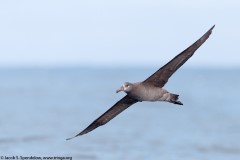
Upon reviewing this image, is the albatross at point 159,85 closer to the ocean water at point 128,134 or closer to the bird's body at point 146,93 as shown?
the bird's body at point 146,93

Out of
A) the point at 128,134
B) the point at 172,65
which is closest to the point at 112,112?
the point at 172,65

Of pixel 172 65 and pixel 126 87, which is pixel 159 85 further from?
pixel 126 87

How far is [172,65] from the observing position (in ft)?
55.1

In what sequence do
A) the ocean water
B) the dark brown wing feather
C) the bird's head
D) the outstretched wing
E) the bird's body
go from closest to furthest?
the bird's head, the bird's body, the dark brown wing feather, the outstretched wing, the ocean water

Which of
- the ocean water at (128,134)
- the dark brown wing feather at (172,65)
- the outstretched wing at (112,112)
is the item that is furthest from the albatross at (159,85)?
the ocean water at (128,134)

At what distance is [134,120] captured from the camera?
44.1 m

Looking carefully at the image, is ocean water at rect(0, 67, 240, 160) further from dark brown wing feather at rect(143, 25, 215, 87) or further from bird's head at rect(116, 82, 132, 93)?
bird's head at rect(116, 82, 132, 93)

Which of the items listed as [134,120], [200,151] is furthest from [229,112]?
[200,151]

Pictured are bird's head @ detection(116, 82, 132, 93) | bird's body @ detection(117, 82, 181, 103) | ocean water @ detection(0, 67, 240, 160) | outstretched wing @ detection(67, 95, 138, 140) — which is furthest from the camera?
ocean water @ detection(0, 67, 240, 160)

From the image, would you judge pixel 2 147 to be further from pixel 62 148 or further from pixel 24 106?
pixel 24 106

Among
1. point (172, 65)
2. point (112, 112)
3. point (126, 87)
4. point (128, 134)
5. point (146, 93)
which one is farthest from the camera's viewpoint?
point (128, 134)

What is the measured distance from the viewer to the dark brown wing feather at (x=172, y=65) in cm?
1666

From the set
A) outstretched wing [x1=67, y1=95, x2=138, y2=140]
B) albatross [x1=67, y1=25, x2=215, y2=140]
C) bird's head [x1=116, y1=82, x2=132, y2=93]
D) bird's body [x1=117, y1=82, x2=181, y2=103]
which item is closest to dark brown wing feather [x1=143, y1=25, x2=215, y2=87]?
albatross [x1=67, y1=25, x2=215, y2=140]

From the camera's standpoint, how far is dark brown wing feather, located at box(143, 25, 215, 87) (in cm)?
1666
